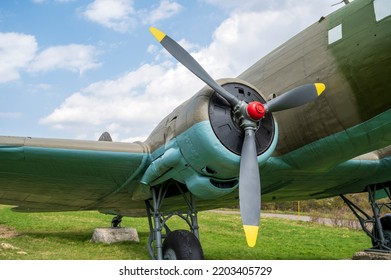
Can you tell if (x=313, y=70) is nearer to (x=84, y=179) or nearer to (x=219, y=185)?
(x=219, y=185)

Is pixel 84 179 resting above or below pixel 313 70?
below

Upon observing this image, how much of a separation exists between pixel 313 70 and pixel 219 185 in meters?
2.53

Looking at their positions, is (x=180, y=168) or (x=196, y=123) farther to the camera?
(x=180, y=168)

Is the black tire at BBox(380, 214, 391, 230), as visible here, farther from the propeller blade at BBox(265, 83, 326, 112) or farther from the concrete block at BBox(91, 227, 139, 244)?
the concrete block at BBox(91, 227, 139, 244)

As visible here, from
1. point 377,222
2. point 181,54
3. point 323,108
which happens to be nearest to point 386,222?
point 377,222

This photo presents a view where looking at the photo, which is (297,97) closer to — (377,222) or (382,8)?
(382,8)

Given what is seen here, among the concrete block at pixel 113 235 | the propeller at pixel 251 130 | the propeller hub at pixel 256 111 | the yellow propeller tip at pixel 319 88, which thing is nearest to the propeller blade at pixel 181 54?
the propeller at pixel 251 130

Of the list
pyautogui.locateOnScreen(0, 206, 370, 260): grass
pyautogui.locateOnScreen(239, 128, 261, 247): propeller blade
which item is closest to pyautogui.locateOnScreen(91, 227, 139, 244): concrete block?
pyautogui.locateOnScreen(0, 206, 370, 260): grass

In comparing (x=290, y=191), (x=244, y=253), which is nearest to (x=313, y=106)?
(x=290, y=191)

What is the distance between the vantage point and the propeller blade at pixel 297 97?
20.3 ft

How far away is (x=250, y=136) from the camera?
598 cm

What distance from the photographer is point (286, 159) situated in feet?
24.4

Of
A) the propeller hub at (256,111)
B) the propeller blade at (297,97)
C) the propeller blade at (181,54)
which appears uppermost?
the propeller blade at (181,54)

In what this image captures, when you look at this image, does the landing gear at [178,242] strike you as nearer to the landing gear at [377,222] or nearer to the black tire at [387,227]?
the landing gear at [377,222]
